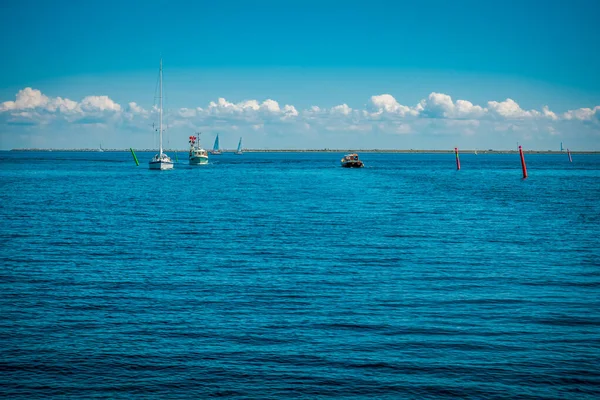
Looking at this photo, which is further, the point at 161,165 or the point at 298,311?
the point at 161,165

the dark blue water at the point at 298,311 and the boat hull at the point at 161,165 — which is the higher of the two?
the boat hull at the point at 161,165

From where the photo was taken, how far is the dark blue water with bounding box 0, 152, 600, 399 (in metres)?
16.8

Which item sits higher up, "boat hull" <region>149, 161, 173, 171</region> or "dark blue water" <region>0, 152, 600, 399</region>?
"boat hull" <region>149, 161, 173, 171</region>

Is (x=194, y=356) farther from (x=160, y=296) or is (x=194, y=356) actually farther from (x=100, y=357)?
(x=160, y=296)

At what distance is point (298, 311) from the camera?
76.4ft

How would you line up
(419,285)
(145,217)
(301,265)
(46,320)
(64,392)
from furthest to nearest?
(145,217) < (301,265) < (419,285) < (46,320) < (64,392)

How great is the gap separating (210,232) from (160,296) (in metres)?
20.2

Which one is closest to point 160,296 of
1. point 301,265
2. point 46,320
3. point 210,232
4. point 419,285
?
point 46,320

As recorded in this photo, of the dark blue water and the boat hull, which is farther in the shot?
the boat hull

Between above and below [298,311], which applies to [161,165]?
above

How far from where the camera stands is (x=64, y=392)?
16062 millimetres

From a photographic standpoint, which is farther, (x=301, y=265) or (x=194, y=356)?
(x=301, y=265)

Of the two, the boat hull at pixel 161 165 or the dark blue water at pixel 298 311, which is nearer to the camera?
the dark blue water at pixel 298 311

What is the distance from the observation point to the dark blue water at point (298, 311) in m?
16.8
